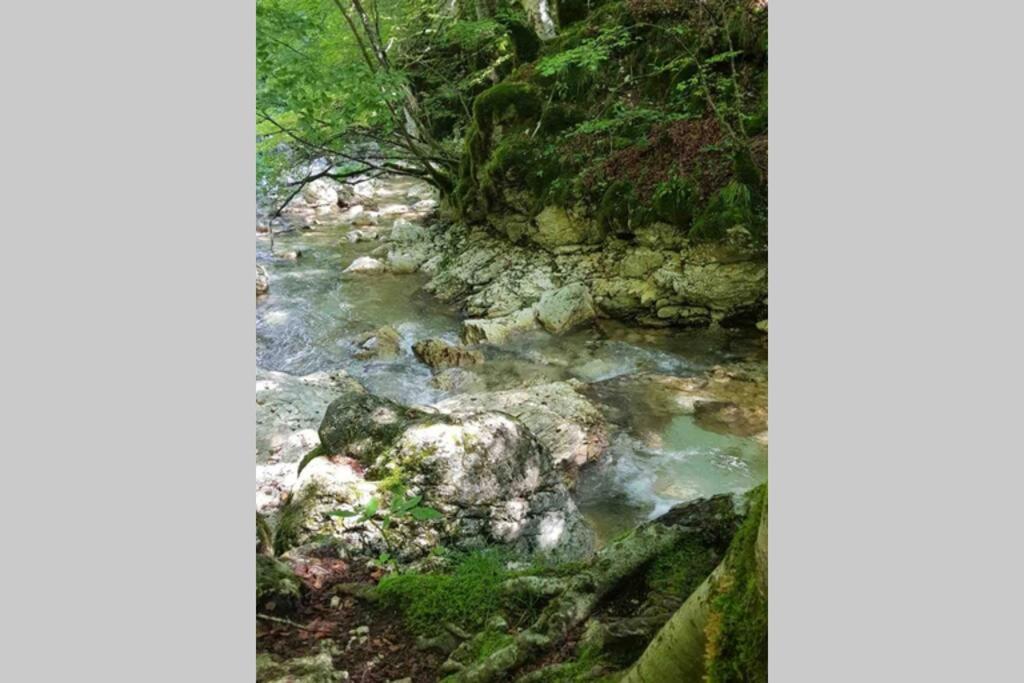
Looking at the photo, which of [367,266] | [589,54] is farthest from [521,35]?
[367,266]

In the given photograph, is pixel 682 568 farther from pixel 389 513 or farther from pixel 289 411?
pixel 289 411

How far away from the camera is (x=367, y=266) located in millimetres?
6301

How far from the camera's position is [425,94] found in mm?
5762

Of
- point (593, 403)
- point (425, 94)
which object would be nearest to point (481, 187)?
point (425, 94)

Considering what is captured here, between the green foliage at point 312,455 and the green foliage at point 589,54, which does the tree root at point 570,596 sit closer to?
the green foliage at point 312,455

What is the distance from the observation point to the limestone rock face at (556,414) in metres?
3.72

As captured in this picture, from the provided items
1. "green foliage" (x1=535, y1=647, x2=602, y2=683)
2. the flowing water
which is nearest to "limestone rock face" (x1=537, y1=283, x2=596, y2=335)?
the flowing water

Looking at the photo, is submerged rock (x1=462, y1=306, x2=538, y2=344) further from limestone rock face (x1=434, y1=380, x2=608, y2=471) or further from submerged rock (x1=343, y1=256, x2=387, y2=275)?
submerged rock (x1=343, y1=256, x2=387, y2=275)

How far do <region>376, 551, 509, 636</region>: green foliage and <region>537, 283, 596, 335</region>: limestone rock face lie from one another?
220 cm

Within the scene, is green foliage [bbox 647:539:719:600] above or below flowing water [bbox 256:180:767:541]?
below

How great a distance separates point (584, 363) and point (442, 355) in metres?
0.98

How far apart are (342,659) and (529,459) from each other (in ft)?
4.45

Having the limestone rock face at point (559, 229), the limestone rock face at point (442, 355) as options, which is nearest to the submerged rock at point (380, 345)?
the limestone rock face at point (442, 355)

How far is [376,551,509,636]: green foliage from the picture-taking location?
2572 mm
